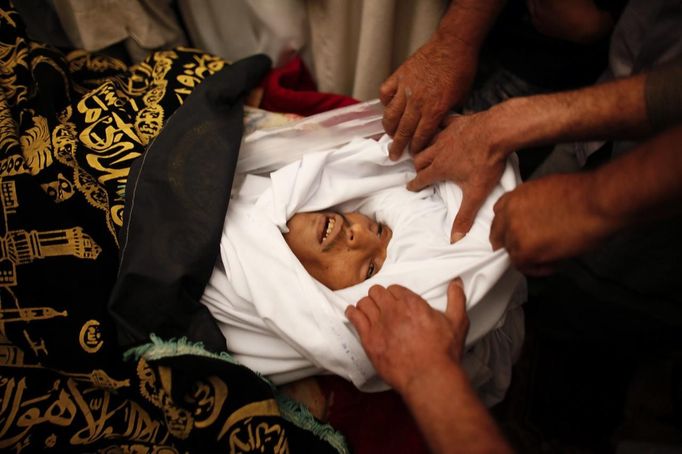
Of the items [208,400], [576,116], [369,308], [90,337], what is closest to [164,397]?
[208,400]

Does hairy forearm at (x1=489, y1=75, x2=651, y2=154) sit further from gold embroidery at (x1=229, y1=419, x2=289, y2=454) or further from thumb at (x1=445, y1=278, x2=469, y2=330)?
gold embroidery at (x1=229, y1=419, x2=289, y2=454)

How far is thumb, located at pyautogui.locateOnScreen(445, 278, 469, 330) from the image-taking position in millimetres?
771

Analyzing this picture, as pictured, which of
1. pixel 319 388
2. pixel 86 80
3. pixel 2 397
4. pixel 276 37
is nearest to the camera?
pixel 2 397

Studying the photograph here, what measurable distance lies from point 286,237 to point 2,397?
1.89 feet

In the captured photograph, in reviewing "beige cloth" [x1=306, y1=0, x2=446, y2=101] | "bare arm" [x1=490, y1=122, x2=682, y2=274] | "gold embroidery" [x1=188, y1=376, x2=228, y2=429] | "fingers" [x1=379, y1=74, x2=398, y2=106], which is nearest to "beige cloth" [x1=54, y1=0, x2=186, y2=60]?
"beige cloth" [x1=306, y1=0, x2=446, y2=101]

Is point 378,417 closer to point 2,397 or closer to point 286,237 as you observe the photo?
point 286,237

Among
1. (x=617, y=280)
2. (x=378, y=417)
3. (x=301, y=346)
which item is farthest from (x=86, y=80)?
(x=617, y=280)

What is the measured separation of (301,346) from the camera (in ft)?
2.63

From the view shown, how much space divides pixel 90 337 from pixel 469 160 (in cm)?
80

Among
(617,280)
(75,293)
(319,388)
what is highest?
(75,293)

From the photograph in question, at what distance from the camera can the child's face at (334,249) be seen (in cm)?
96

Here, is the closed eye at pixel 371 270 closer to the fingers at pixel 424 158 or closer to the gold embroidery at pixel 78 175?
the fingers at pixel 424 158

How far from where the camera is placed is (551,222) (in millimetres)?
691

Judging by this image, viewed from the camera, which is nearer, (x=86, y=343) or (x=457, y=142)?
(x=86, y=343)
